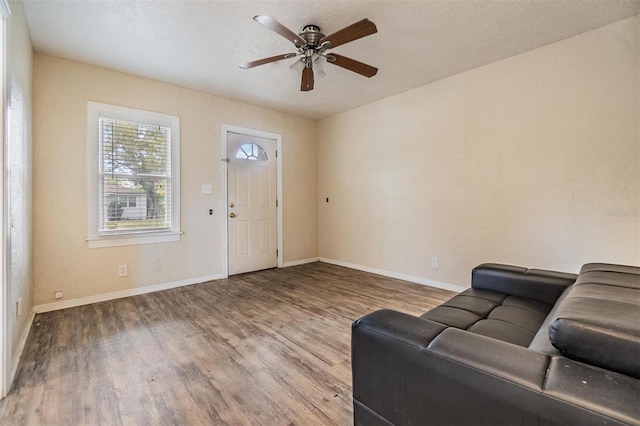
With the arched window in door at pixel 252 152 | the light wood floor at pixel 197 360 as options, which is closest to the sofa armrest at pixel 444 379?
the light wood floor at pixel 197 360

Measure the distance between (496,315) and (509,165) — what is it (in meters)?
2.02

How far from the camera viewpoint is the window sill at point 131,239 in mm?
3146

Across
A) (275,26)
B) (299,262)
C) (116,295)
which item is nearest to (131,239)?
(116,295)

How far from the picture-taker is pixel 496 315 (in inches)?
63.5

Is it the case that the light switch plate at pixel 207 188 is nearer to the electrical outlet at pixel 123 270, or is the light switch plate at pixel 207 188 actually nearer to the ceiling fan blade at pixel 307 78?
the electrical outlet at pixel 123 270

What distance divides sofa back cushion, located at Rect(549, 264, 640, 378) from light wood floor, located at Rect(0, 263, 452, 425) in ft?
3.49

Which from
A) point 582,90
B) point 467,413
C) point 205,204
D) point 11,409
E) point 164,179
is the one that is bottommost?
point 11,409

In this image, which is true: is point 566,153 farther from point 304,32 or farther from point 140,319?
point 140,319

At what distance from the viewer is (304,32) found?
240 centimetres

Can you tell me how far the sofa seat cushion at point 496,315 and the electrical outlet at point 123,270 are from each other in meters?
3.26

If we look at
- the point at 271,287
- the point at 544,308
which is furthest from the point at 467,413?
the point at 271,287

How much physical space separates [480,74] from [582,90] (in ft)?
3.06

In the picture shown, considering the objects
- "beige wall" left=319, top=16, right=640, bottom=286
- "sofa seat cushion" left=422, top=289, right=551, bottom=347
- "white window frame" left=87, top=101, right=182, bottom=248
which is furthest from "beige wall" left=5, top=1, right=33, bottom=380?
"beige wall" left=319, top=16, right=640, bottom=286

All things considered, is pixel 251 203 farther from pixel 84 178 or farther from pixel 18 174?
pixel 18 174
